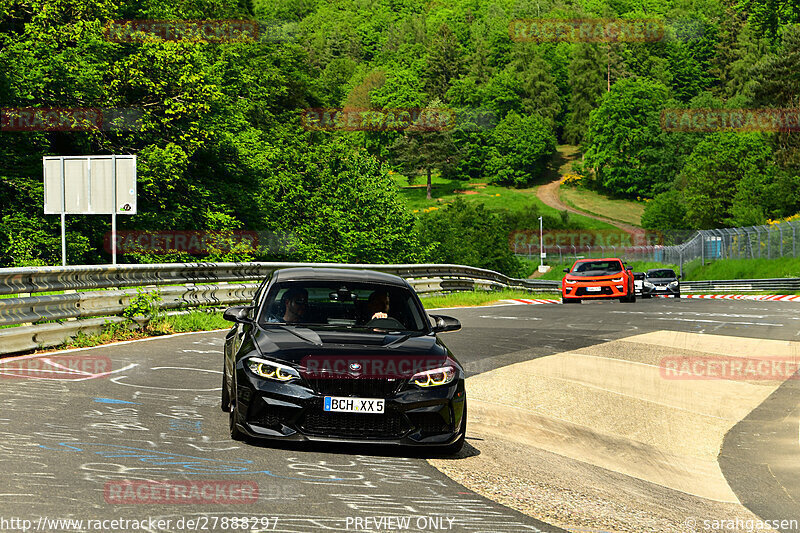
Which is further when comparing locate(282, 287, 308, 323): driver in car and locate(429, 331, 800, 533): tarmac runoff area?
locate(282, 287, 308, 323): driver in car

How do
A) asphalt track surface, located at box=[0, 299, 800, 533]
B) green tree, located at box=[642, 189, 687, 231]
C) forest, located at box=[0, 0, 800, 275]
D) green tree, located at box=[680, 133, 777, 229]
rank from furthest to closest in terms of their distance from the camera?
green tree, located at box=[642, 189, 687, 231] → green tree, located at box=[680, 133, 777, 229] → forest, located at box=[0, 0, 800, 275] → asphalt track surface, located at box=[0, 299, 800, 533]

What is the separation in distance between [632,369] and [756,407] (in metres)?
2.40

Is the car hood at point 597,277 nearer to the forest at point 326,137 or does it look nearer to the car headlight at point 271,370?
the forest at point 326,137

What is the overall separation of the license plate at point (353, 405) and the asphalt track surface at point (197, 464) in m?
0.35

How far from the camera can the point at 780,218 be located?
92688 mm

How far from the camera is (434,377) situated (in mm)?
7543

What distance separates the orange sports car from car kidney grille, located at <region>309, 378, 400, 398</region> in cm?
2542

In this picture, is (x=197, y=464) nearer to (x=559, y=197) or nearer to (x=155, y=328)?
(x=155, y=328)

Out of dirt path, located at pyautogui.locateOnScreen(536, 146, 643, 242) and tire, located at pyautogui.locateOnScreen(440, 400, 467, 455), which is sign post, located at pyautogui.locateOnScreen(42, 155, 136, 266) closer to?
tire, located at pyautogui.locateOnScreen(440, 400, 467, 455)

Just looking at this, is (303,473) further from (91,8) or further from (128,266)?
(91,8)

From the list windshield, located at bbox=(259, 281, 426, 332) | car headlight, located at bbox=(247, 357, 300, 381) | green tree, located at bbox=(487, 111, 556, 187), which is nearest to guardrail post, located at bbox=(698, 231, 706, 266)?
windshield, located at bbox=(259, 281, 426, 332)

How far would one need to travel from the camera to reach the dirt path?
120950mm

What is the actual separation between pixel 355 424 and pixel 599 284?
85.2ft

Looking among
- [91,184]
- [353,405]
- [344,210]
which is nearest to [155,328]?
[91,184]
